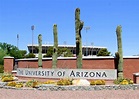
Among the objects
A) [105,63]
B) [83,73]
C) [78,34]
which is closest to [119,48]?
[105,63]

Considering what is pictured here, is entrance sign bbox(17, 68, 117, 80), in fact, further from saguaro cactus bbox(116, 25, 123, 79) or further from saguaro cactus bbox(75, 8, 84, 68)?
saguaro cactus bbox(116, 25, 123, 79)

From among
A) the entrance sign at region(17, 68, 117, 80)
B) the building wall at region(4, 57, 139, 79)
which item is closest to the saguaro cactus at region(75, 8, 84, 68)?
the entrance sign at region(17, 68, 117, 80)

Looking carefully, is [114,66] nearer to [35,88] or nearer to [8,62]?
[35,88]

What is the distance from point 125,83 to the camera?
60.4ft

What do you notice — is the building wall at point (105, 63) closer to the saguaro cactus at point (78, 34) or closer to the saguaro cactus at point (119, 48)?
the saguaro cactus at point (119, 48)

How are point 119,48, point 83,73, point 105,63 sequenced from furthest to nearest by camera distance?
1. point 105,63
2. point 119,48
3. point 83,73

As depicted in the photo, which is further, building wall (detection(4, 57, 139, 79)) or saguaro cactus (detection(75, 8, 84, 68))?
building wall (detection(4, 57, 139, 79))

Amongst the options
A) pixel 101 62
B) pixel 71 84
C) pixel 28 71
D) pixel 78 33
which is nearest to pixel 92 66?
pixel 101 62

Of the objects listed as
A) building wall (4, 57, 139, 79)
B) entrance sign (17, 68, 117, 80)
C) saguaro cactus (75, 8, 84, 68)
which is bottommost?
entrance sign (17, 68, 117, 80)

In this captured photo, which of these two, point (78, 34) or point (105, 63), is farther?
point (105, 63)

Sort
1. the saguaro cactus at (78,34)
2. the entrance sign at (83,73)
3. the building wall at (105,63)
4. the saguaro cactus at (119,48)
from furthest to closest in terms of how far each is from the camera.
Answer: the building wall at (105,63), the saguaro cactus at (78,34), the saguaro cactus at (119,48), the entrance sign at (83,73)

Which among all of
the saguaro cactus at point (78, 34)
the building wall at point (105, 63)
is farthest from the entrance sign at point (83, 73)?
the building wall at point (105, 63)

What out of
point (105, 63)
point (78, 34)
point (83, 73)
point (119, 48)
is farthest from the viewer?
point (105, 63)

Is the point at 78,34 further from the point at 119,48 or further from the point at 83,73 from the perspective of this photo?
the point at 83,73
